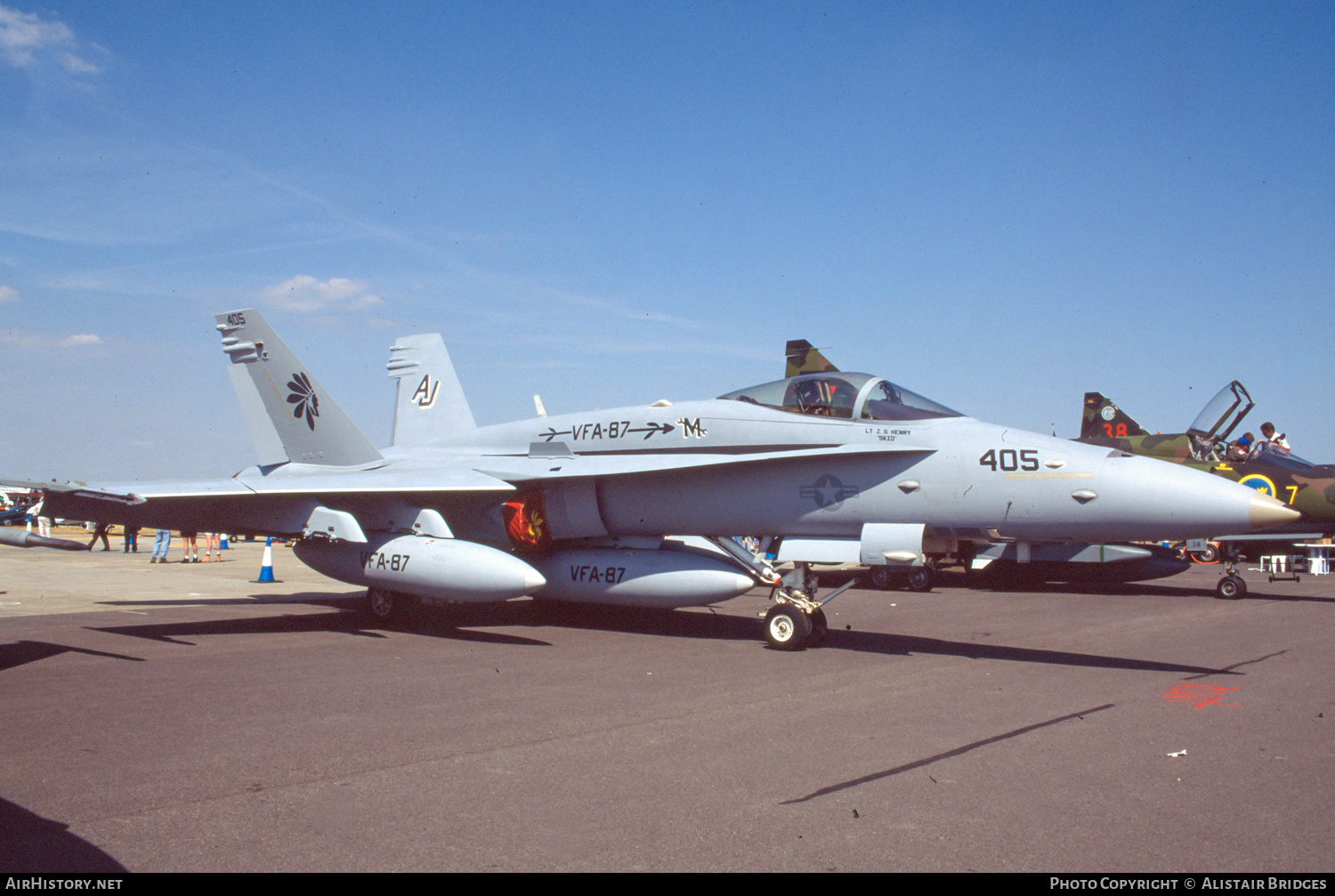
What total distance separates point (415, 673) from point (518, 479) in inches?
125

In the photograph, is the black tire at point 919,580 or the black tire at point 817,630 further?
the black tire at point 919,580

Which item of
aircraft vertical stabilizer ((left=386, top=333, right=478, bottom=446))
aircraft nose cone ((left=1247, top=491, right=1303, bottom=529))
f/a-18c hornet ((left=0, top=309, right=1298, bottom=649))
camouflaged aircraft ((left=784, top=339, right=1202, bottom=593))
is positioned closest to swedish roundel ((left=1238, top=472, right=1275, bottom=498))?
camouflaged aircraft ((left=784, top=339, right=1202, bottom=593))

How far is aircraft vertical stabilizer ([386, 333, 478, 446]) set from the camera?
1477 centimetres

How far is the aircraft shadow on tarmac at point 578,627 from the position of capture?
856cm

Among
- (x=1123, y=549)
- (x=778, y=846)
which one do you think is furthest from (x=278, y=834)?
(x=1123, y=549)

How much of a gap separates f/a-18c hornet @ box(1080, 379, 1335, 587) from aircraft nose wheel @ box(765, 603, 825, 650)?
25.8ft

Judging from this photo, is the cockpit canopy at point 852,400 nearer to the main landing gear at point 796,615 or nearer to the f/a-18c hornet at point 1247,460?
the main landing gear at point 796,615

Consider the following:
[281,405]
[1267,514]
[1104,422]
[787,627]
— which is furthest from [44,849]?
[1104,422]

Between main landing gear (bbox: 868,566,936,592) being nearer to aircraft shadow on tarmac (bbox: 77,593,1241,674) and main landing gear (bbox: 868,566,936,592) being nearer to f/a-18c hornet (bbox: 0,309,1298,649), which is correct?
aircraft shadow on tarmac (bbox: 77,593,1241,674)

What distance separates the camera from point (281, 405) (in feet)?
41.3

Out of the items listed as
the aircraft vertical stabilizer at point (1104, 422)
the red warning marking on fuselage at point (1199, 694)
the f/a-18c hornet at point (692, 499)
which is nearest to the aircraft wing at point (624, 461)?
the f/a-18c hornet at point (692, 499)

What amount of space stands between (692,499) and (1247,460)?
37.4 feet

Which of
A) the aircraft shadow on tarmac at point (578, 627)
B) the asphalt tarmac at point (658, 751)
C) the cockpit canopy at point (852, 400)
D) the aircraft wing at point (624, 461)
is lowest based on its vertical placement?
the aircraft shadow on tarmac at point (578, 627)

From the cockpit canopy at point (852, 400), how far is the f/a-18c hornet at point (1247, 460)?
278 inches
